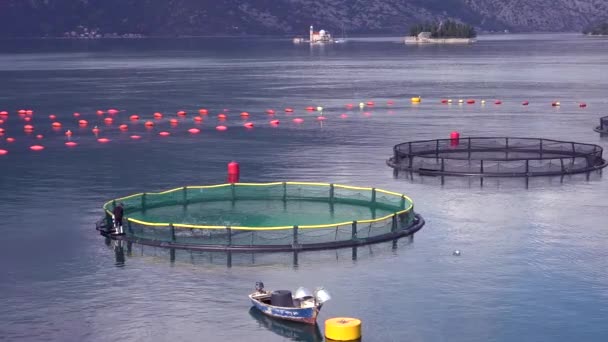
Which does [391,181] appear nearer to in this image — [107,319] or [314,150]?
[314,150]

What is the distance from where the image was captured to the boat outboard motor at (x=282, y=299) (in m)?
59.0

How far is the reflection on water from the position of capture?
5691cm

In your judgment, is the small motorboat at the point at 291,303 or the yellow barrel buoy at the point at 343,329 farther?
the small motorboat at the point at 291,303

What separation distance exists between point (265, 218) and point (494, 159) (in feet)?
105

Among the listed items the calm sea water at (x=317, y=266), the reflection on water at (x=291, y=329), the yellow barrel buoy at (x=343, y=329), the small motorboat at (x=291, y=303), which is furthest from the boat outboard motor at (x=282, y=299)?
the yellow barrel buoy at (x=343, y=329)

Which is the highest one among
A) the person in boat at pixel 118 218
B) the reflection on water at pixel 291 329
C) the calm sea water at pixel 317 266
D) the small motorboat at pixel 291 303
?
the person in boat at pixel 118 218

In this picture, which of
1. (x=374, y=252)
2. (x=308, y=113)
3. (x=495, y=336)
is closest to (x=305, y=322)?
(x=495, y=336)

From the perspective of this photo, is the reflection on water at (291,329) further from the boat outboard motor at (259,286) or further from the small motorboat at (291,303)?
the boat outboard motor at (259,286)

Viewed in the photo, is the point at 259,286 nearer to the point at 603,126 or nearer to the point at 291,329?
the point at 291,329

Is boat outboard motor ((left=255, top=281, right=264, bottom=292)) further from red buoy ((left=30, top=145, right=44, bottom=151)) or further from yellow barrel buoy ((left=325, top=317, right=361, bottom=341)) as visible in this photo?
red buoy ((left=30, top=145, right=44, bottom=151))

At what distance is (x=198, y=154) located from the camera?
127m

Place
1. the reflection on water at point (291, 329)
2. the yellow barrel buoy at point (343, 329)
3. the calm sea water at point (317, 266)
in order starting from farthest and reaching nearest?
the calm sea water at point (317, 266), the reflection on water at point (291, 329), the yellow barrel buoy at point (343, 329)

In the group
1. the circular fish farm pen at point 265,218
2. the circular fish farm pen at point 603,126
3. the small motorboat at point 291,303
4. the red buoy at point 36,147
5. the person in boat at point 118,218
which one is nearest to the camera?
the small motorboat at point 291,303

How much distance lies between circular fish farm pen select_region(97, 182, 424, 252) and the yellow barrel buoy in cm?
1732
